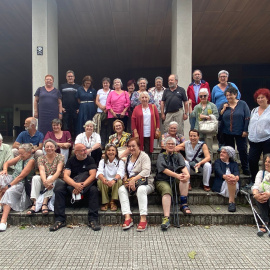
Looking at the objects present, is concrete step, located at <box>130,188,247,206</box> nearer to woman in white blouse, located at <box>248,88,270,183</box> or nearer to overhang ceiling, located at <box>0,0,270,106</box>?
woman in white blouse, located at <box>248,88,270,183</box>

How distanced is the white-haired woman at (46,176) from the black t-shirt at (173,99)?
2.31 meters

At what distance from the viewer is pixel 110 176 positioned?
4156mm

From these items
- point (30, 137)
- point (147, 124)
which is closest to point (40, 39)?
point (30, 137)

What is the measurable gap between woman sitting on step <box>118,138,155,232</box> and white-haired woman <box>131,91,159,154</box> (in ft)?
2.40

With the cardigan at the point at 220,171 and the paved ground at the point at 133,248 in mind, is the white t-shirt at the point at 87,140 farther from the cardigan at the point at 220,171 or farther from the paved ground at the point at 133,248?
the cardigan at the point at 220,171

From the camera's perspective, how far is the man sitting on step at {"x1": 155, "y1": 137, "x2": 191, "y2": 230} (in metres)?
3.84

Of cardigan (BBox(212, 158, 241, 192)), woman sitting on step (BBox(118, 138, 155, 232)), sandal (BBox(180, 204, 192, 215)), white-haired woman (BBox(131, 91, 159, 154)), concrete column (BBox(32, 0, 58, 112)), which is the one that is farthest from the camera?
concrete column (BBox(32, 0, 58, 112))

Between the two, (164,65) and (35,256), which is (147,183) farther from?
(164,65)

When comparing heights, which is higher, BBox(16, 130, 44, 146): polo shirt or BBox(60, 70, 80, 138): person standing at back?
BBox(60, 70, 80, 138): person standing at back

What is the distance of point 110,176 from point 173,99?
2026mm

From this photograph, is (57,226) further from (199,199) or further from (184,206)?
(199,199)

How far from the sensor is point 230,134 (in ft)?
15.2

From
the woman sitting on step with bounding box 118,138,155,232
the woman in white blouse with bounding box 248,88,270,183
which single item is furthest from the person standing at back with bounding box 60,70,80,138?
the woman in white blouse with bounding box 248,88,270,183

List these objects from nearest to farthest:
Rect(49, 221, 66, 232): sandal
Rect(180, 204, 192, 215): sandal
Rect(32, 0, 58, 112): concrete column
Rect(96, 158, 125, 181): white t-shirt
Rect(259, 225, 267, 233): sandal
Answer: Rect(259, 225, 267, 233): sandal < Rect(49, 221, 66, 232): sandal < Rect(180, 204, 192, 215): sandal < Rect(96, 158, 125, 181): white t-shirt < Rect(32, 0, 58, 112): concrete column
